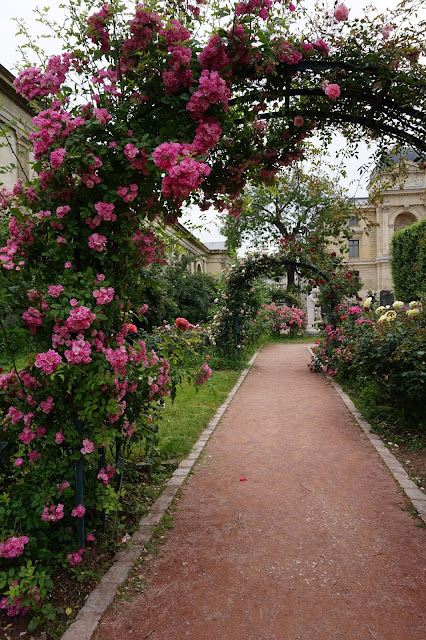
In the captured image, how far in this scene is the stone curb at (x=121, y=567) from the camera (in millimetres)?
2264

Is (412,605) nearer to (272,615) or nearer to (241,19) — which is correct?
(272,615)

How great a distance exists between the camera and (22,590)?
2275 mm

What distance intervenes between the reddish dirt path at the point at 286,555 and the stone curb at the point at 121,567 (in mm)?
72

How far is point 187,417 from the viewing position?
6184 millimetres

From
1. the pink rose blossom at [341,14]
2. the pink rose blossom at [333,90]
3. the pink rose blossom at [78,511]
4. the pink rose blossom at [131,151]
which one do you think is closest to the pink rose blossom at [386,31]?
the pink rose blossom at [341,14]

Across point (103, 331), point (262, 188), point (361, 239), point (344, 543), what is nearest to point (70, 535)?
point (103, 331)

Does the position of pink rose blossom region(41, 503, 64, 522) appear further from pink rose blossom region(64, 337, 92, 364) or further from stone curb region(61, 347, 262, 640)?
pink rose blossom region(64, 337, 92, 364)

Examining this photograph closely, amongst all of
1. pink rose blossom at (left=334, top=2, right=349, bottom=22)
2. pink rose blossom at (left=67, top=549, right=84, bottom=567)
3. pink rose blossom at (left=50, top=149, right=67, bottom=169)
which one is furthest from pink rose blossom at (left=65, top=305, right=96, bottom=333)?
pink rose blossom at (left=334, top=2, right=349, bottom=22)

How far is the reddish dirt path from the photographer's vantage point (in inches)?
91.0

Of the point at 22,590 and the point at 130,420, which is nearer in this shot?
the point at 22,590

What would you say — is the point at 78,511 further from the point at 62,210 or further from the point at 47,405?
the point at 62,210

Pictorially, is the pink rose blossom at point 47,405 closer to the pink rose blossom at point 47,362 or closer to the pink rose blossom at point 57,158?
the pink rose blossom at point 47,362

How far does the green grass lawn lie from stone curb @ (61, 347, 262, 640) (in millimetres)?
309

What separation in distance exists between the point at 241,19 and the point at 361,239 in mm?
40302
